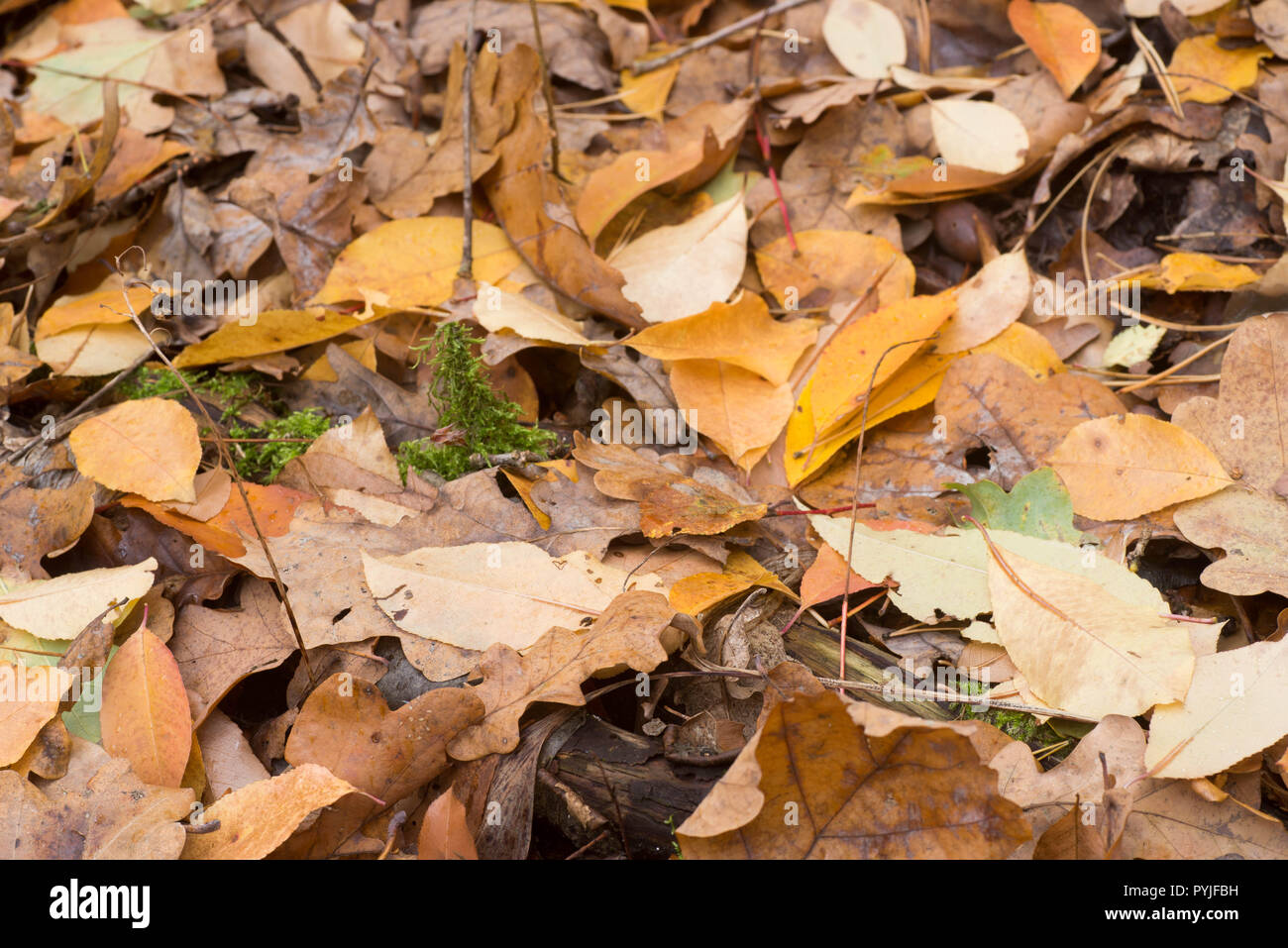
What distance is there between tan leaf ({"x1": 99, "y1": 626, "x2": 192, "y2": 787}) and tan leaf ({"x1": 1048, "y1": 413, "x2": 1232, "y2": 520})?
1.67 m

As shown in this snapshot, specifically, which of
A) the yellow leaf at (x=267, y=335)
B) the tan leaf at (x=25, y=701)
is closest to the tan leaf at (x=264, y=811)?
the tan leaf at (x=25, y=701)

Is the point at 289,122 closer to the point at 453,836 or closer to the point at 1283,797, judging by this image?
the point at 453,836

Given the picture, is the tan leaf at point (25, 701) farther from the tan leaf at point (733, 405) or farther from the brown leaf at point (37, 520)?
the tan leaf at point (733, 405)

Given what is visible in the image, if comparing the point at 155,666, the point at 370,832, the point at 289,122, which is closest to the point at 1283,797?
the point at 370,832

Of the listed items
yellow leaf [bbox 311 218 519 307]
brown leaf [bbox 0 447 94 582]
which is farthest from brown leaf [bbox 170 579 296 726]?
yellow leaf [bbox 311 218 519 307]

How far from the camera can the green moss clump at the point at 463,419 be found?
6.41 feet

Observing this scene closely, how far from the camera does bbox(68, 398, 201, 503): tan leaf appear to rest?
188 centimetres

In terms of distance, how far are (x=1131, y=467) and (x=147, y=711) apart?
1843 mm

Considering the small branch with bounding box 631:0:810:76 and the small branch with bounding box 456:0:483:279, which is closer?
the small branch with bounding box 456:0:483:279

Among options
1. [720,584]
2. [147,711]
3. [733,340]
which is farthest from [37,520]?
[733,340]

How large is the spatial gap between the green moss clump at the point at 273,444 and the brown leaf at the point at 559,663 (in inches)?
31.6

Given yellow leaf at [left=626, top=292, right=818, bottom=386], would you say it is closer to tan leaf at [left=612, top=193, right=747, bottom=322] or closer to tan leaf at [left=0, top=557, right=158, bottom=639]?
tan leaf at [left=612, top=193, right=747, bottom=322]

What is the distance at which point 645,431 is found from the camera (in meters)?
2.11

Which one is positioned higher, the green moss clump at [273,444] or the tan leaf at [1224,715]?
the tan leaf at [1224,715]
